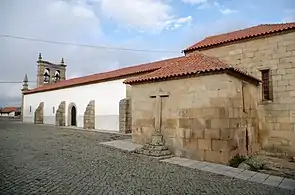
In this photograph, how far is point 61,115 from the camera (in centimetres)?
2277

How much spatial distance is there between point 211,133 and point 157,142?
2.06 meters

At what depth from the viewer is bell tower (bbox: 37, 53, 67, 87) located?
98.0 feet

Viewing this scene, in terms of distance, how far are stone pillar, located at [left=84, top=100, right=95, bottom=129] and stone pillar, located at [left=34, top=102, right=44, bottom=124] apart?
8.75 meters

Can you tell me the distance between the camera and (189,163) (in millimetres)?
7996

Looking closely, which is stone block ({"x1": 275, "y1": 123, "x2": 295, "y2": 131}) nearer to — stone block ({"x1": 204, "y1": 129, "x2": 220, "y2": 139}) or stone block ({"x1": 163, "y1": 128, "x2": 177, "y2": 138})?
stone block ({"x1": 204, "y1": 129, "x2": 220, "y2": 139})

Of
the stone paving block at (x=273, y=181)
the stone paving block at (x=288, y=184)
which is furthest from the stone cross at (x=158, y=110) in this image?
the stone paving block at (x=288, y=184)

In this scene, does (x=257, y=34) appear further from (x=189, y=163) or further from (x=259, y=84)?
(x=189, y=163)

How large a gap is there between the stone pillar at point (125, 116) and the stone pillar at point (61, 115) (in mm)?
8246

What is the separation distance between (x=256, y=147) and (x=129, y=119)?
8481 millimetres

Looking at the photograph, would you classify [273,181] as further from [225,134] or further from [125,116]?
[125,116]

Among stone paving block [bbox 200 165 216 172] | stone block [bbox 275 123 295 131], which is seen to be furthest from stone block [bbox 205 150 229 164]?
stone block [bbox 275 123 295 131]

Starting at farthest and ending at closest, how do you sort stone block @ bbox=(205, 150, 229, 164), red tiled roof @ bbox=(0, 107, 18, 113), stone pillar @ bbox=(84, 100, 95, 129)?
red tiled roof @ bbox=(0, 107, 18, 113) → stone pillar @ bbox=(84, 100, 95, 129) → stone block @ bbox=(205, 150, 229, 164)

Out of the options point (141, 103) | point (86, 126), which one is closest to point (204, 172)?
point (141, 103)

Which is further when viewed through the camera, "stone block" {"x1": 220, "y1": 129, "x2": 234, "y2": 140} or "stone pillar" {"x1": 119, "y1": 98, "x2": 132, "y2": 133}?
"stone pillar" {"x1": 119, "y1": 98, "x2": 132, "y2": 133}
